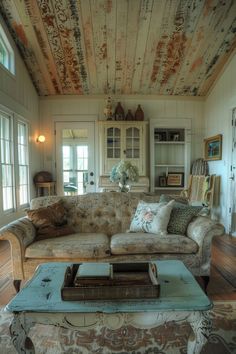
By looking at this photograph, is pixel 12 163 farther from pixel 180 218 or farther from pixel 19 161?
pixel 180 218

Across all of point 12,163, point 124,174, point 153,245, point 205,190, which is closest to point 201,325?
point 153,245

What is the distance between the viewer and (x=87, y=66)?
454 centimetres

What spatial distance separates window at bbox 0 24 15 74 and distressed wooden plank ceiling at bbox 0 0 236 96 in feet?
0.65

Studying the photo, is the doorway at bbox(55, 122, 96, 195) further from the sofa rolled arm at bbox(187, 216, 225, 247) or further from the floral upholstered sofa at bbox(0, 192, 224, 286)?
the sofa rolled arm at bbox(187, 216, 225, 247)

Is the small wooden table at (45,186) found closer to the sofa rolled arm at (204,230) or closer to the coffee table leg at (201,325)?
the sofa rolled arm at (204,230)

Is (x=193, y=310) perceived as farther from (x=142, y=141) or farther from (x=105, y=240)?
(x=142, y=141)

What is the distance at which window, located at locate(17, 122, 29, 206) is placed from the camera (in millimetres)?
4478

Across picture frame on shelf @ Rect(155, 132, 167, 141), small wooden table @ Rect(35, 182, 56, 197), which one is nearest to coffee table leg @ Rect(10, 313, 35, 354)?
small wooden table @ Rect(35, 182, 56, 197)

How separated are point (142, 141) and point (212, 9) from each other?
2480 millimetres

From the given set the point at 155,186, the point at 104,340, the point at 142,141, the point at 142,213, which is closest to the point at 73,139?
the point at 142,141

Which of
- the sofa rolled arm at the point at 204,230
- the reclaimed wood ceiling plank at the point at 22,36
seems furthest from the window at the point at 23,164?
the sofa rolled arm at the point at 204,230

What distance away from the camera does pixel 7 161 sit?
3980 mm

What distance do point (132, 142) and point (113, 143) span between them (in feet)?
1.33

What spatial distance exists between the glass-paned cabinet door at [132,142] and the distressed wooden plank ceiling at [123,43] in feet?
2.96
